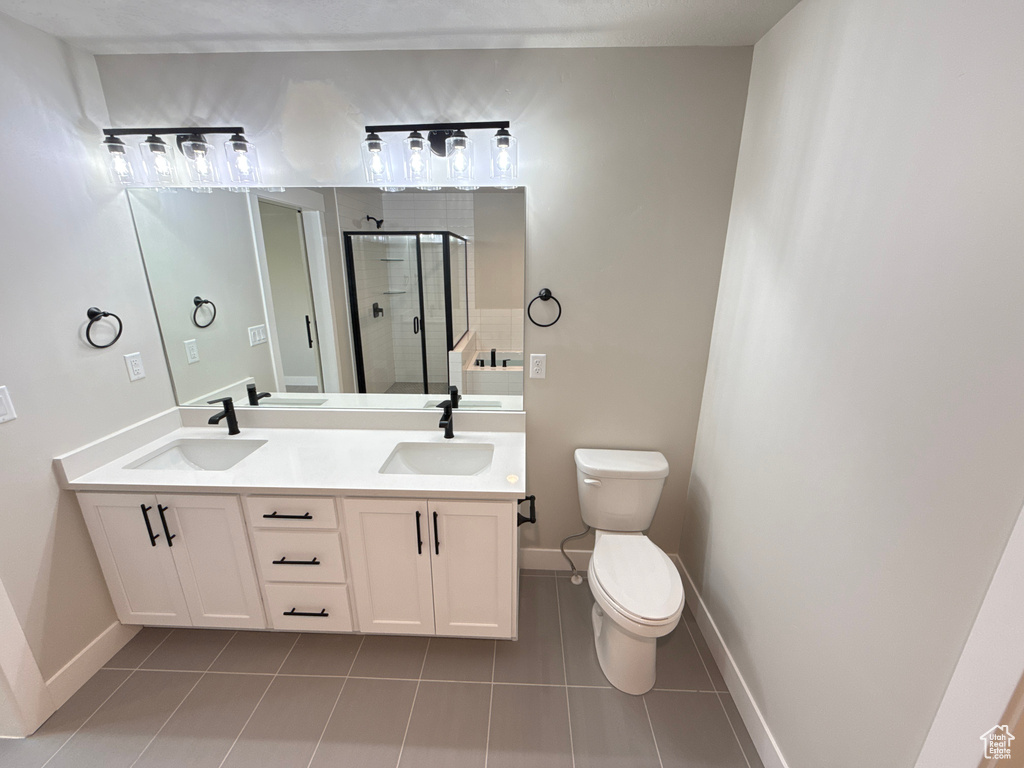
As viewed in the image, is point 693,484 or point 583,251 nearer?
point 583,251

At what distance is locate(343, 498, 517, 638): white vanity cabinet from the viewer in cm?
152

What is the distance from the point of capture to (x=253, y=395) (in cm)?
200

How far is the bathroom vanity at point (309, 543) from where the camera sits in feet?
4.97

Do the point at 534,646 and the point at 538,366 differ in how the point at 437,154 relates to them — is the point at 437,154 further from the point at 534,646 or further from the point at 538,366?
the point at 534,646

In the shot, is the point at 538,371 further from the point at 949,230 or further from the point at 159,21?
the point at 159,21

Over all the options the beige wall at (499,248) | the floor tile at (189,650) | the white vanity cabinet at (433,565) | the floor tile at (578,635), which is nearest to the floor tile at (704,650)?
the floor tile at (578,635)

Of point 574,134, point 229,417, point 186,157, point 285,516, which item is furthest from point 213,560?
point 574,134

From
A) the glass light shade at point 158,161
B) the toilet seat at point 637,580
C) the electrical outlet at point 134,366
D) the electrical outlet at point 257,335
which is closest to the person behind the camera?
the toilet seat at point 637,580

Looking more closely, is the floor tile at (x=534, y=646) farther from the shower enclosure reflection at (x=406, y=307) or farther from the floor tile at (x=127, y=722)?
the floor tile at (x=127, y=722)

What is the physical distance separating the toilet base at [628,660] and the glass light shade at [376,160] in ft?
6.58

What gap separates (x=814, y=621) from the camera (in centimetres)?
117

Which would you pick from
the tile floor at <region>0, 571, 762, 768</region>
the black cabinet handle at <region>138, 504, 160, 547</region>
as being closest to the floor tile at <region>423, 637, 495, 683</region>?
the tile floor at <region>0, 571, 762, 768</region>

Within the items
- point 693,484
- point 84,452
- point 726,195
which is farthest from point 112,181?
point 693,484

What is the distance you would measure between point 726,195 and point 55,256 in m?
2.55
